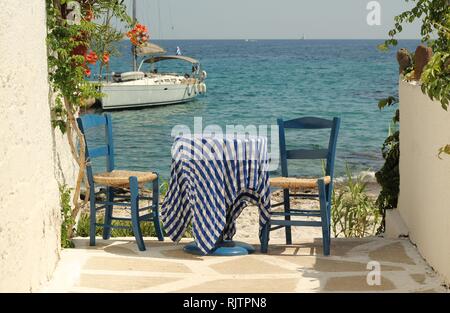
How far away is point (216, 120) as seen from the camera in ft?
120

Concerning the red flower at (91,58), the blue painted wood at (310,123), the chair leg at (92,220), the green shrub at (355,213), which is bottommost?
the green shrub at (355,213)

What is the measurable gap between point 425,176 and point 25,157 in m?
2.84

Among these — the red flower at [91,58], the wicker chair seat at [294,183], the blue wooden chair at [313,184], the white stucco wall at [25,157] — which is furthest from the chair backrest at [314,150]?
the white stucco wall at [25,157]

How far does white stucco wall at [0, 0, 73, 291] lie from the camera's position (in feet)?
14.5

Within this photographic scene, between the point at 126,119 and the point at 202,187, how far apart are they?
2833cm

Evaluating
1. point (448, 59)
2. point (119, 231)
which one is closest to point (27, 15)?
point (448, 59)

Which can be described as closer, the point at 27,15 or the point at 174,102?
the point at 27,15

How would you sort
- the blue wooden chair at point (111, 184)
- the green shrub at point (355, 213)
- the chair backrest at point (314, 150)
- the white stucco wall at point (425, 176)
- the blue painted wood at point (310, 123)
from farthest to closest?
the green shrub at point (355, 213)
the blue painted wood at point (310, 123)
the chair backrest at point (314, 150)
the blue wooden chair at point (111, 184)
the white stucco wall at point (425, 176)

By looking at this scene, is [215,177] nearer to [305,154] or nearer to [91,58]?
[305,154]

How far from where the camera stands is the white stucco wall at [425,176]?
5371 millimetres

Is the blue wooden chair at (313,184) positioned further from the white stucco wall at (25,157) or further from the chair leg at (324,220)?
the white stucco wall at (25,157)

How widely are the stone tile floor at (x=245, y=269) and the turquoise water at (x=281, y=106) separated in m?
2.95

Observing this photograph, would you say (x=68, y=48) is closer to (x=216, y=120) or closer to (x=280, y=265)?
(x=280, y=265)

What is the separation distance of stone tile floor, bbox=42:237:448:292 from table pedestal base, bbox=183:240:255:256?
0.07 metres
